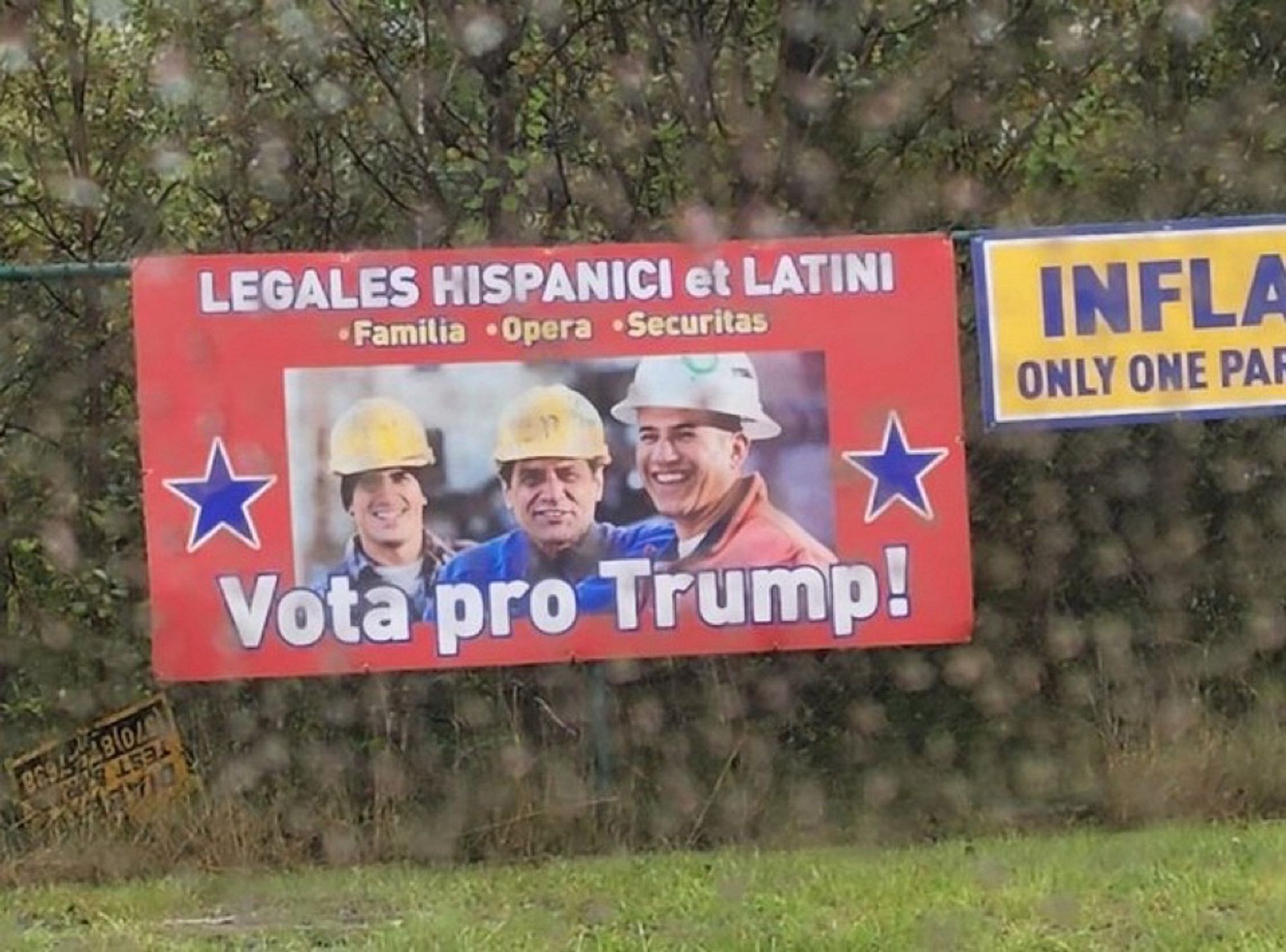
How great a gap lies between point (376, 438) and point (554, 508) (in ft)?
2.22

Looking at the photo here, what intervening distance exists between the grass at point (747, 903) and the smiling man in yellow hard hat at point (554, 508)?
1024 mm

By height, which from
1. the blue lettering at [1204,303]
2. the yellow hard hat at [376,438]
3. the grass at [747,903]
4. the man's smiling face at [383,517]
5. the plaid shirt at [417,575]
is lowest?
the grass at [747,903]

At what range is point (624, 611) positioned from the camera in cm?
676

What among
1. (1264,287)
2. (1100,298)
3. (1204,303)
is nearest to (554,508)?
(1100,298)

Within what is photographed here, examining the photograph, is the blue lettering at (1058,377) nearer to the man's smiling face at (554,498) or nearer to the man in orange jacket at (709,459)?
the man in orange jacket at (709,459)

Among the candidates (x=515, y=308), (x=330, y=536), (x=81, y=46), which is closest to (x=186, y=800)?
(x=330, y=536)

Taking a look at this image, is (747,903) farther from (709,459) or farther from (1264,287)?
(1264,287)

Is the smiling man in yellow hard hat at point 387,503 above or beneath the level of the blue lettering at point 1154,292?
beneath

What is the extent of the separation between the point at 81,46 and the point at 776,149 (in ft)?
9.62

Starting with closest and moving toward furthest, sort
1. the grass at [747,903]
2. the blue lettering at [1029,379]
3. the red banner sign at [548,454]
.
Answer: the grass at [747,903] < the red banner sign at [548,454] < the blue lettering at [1029,379]

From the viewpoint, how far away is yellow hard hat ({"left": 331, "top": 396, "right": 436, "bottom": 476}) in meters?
6.68

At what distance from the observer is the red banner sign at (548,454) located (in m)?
6.65

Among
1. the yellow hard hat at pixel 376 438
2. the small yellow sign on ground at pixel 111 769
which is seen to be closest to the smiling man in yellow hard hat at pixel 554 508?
the yellow hard hat at pixel 376 438

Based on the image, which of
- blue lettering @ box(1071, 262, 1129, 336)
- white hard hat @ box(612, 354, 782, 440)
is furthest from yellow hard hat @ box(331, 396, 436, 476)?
blue lettering @ box(1071, 262, 1129, 336)
